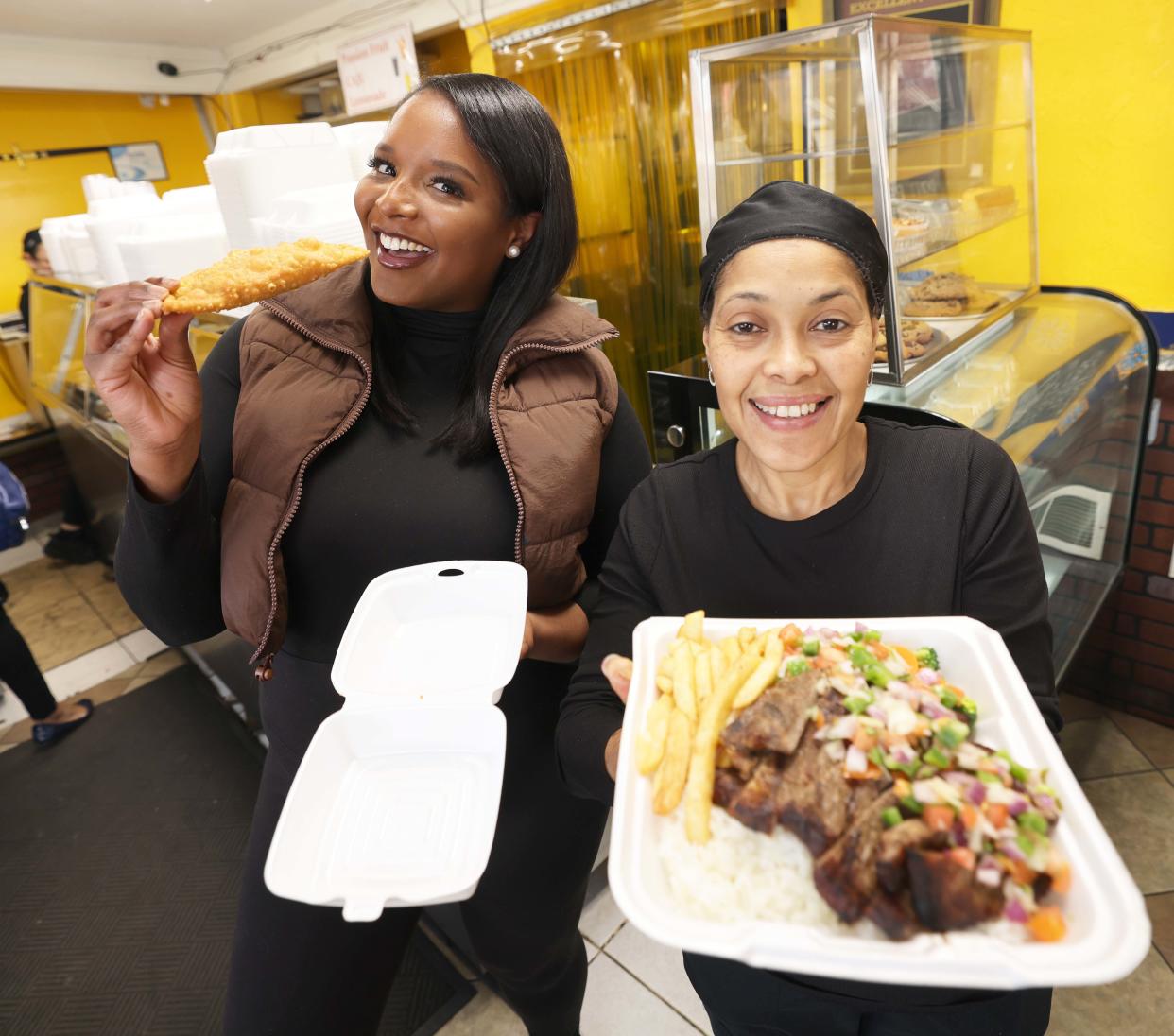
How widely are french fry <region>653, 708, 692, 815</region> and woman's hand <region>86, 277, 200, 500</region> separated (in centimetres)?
98

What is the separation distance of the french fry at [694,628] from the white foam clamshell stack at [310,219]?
5.70ft

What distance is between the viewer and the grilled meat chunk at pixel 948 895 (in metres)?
0.74

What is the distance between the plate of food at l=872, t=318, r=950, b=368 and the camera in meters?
2.09

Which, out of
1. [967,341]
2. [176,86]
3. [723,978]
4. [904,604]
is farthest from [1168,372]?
[176,86]

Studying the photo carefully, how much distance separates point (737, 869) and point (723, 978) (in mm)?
584

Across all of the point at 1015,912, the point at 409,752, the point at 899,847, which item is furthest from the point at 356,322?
the point at 1015,912

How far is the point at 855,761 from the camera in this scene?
87cm

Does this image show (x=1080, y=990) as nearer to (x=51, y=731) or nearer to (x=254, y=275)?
(x=254, y=275)

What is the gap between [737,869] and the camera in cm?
86

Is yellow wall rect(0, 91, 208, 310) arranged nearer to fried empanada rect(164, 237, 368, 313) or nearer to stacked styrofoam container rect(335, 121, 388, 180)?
stacked styrofoam container rect(335, 121, 388, 180)

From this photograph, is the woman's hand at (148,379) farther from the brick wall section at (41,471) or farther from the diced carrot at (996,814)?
the brick wall section at (41,471)

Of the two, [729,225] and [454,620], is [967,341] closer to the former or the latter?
[729,225]

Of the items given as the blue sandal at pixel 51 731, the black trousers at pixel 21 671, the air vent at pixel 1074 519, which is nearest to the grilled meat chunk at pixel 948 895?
the air vent at pixel 1074 519

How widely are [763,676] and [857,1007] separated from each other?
2.01 ft
